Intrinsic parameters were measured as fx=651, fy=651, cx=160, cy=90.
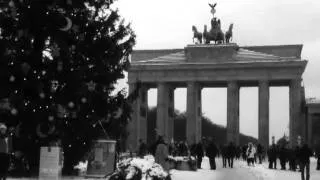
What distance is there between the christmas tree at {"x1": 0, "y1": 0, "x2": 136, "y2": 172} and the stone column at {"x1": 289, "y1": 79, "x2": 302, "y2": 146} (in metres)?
59.3

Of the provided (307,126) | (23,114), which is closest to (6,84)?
(23,114)

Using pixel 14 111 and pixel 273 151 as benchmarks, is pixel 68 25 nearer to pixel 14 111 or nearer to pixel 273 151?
pixel 14 111

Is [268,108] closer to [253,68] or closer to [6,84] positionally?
[253,68]

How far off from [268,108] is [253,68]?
5.28 metres

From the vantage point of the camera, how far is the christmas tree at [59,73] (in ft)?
62.1

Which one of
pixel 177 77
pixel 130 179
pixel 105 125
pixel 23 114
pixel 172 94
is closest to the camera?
pixel 130 179

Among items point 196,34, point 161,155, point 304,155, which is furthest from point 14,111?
point 196,34

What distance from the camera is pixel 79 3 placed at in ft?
66.4

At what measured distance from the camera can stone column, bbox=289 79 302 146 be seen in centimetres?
7875

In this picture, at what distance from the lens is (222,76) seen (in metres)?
81.5

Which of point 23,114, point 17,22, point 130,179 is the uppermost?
point 17,22

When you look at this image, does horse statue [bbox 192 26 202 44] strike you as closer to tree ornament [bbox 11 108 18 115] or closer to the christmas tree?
the christmas tree

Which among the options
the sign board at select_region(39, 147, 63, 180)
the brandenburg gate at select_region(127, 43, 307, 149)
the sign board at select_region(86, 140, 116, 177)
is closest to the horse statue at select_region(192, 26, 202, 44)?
the brandenburg gate at select_region(127, 43, 307, 149)

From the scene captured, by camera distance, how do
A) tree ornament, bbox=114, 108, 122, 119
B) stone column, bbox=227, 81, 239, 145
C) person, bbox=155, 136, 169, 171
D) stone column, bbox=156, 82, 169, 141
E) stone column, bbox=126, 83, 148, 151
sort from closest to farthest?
person, bbox=155, 136, 169, 171 < tree ornament, bbox=114, 108, 122, 119 < stone column, bbox=227, 81, 239, 145 < stone column, bbox=126, 83, 148, 151 < stone column, bbox=156, 82, 169, 141
